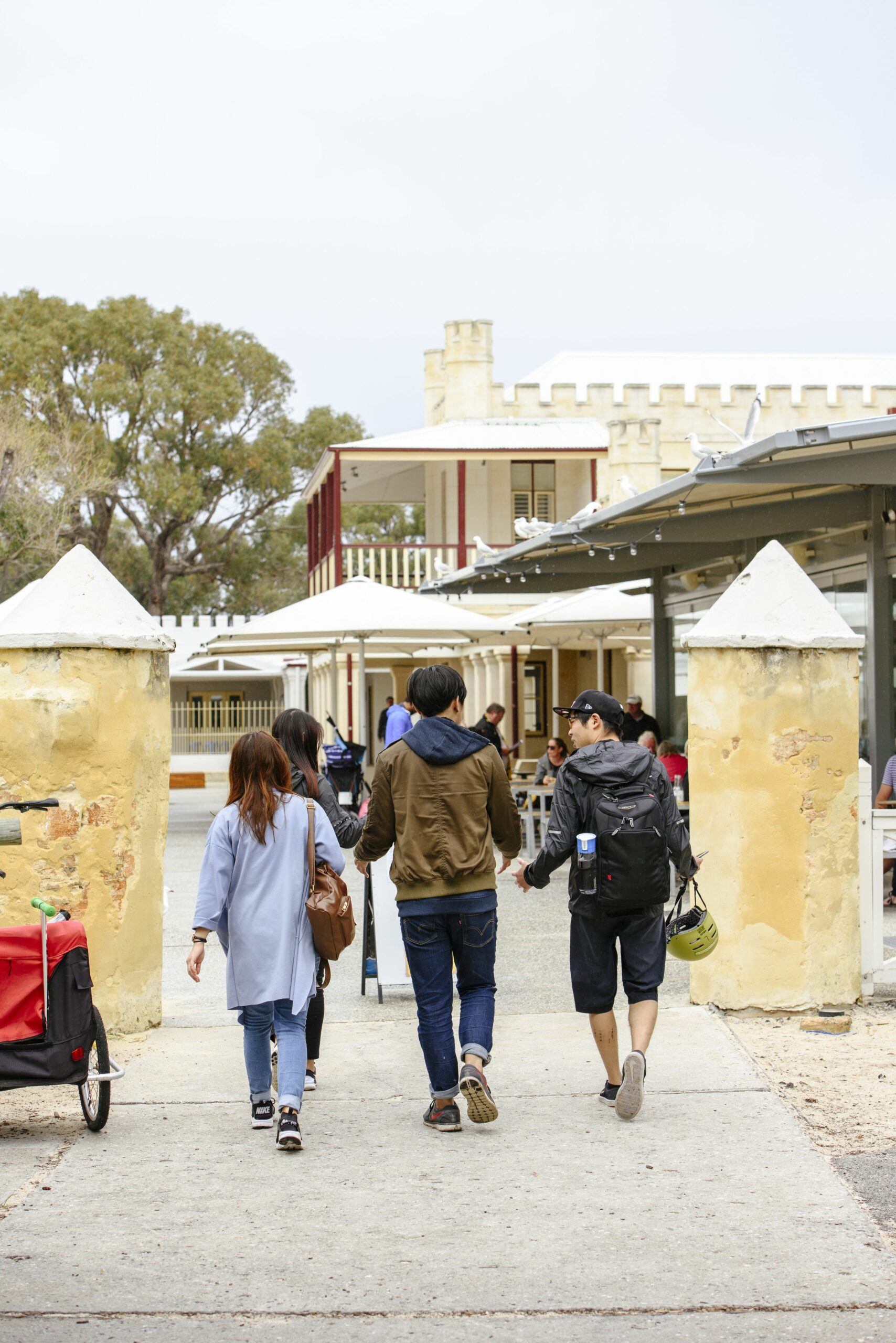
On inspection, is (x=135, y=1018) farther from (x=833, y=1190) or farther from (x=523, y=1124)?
(x=833, y=1190)

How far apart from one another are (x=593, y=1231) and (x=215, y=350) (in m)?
44.0

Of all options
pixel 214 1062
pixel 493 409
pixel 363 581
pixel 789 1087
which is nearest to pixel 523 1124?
pixel 789 1087

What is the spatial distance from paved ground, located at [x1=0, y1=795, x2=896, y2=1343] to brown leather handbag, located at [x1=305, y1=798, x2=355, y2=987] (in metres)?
0.66

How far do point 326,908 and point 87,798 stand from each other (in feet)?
5.62

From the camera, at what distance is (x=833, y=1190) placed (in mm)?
4672

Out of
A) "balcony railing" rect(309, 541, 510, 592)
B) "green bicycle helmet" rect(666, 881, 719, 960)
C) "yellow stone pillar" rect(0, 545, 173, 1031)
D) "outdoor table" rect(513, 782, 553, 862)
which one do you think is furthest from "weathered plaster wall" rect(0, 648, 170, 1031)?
"balcony railing" rect(309, 541, 510, 592)

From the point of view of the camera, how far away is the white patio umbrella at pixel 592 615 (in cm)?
1548

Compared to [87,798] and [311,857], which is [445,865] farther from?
[87,798]

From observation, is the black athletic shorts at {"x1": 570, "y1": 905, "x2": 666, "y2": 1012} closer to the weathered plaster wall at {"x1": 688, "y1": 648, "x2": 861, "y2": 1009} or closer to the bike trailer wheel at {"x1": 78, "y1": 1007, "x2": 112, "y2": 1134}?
the weathered plaster wall at {"x1": 688, "y1": 648, "x2": 861, "y2": 1009}

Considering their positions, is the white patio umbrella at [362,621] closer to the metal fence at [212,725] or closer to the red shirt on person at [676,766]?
the red shirt on person at [676,766]

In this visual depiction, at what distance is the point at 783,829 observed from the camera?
23.0 ft

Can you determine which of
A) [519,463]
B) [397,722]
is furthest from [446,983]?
[519,463]

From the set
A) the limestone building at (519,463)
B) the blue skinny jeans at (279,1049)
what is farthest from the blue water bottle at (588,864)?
the limestone building at (519,463)

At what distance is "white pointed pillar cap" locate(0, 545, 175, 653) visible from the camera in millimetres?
6641
